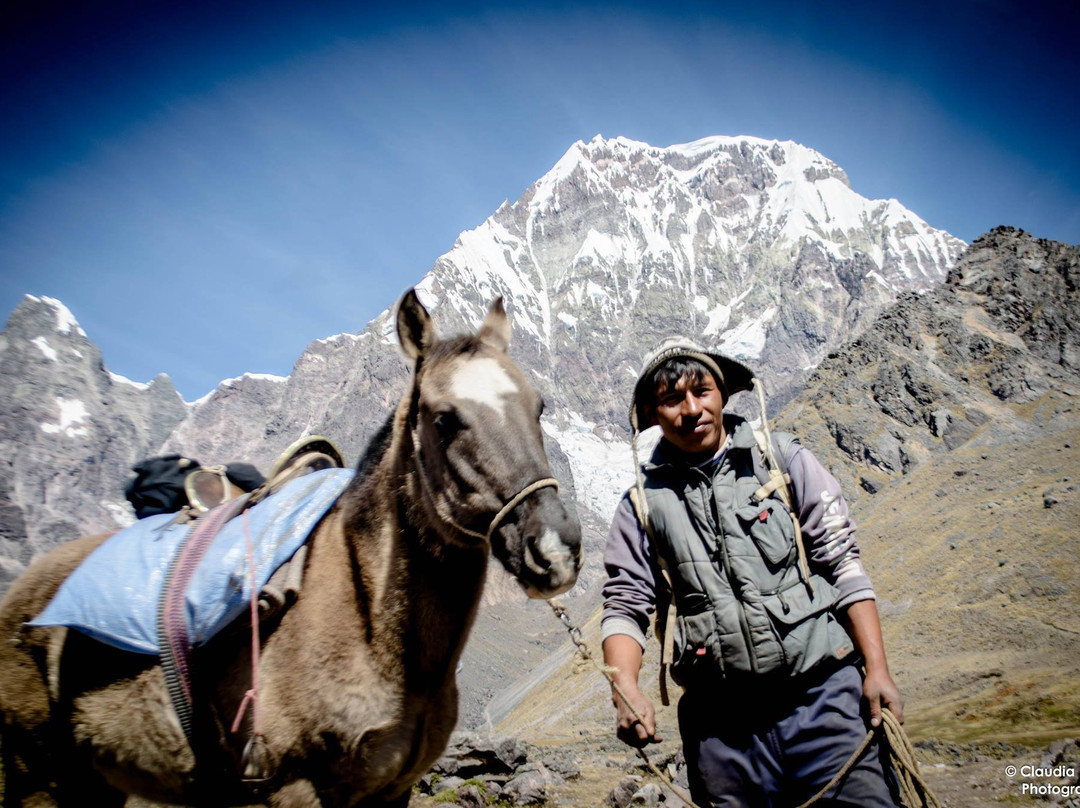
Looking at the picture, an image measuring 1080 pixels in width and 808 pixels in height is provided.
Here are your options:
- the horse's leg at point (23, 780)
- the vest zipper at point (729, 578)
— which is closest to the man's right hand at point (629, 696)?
the vest zipper at point (729, 578)

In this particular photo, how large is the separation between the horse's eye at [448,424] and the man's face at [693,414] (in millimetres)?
1389

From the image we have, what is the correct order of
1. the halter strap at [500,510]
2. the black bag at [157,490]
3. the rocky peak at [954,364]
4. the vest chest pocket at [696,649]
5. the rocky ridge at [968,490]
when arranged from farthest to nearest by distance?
the rocky peak at [954,364] < the rocky ridge at [968,490] < the black bag at [157,490] < the vest chest pocket at [696,649] < the halter strap at [500,510]

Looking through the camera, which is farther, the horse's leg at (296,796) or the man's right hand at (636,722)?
the man's right hand at (636,722)

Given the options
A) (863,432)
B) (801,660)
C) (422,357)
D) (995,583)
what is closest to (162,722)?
(422,357)

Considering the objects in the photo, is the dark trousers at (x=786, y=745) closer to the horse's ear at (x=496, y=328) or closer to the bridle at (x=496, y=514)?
the bridle at (x=496, y=514)

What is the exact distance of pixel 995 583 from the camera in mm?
34656

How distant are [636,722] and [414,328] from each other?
8.75 feet

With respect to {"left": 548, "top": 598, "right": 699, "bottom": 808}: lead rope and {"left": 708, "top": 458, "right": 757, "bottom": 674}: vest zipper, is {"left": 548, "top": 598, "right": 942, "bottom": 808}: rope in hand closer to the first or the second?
{"left": 548, "top": 598, "right": 699, "bottom": 808}: lead rope

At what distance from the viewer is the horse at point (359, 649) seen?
3055 millimetres

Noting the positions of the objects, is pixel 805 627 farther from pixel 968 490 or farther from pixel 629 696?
pixel 968 490

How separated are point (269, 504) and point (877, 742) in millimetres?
3921

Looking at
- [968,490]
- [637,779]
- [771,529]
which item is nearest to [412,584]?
[771,529]

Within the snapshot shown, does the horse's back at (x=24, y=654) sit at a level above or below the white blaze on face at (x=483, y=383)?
below

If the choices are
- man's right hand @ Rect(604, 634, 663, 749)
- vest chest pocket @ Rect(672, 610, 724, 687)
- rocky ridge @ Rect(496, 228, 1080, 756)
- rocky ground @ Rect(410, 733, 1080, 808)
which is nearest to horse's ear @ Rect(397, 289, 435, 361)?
man's right hand @ Rect(604, 634, 663, 749)
